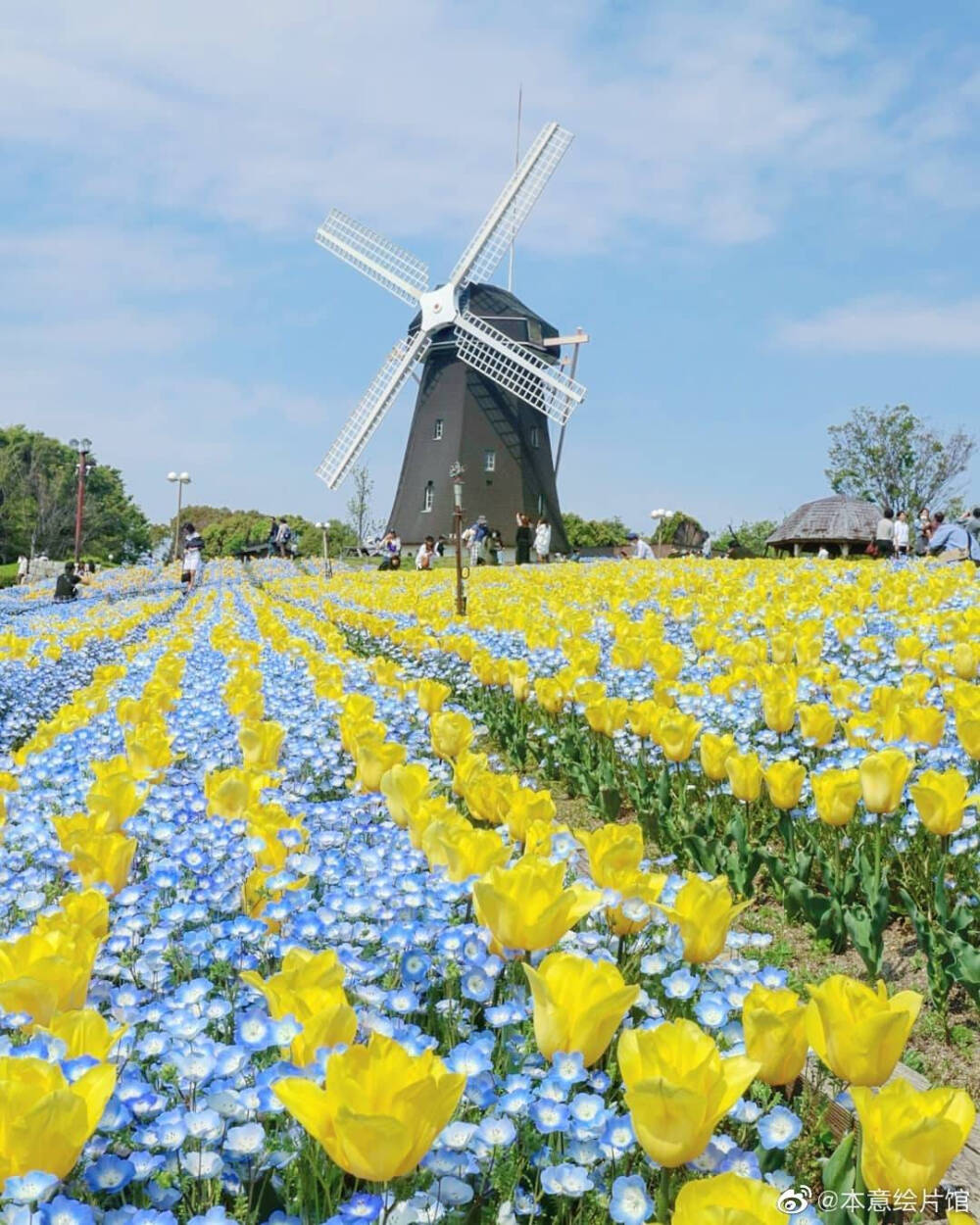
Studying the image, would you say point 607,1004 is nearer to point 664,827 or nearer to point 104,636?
point 664,827

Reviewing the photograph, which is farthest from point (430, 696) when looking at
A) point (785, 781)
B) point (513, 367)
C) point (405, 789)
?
point (513, 367)

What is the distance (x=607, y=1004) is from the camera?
1565 millimetres

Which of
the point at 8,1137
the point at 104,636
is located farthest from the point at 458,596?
the point at 8,1137

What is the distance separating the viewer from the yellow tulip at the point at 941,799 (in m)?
2.95

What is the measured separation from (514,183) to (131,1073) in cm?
3754

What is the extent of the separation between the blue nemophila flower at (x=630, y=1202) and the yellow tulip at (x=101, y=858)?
5.08 feet

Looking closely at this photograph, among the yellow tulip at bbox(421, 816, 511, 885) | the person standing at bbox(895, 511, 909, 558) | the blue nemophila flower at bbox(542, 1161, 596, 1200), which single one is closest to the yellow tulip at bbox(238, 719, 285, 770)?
the yellow tulip at bbox(421, 816, 511, 885)

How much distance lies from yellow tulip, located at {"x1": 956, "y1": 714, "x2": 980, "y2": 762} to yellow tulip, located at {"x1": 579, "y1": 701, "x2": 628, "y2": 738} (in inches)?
55.4

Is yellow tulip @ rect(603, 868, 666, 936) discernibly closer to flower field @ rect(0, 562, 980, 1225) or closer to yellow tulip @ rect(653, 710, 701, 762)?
flower field @ rect(0, 562, 980, 1225)

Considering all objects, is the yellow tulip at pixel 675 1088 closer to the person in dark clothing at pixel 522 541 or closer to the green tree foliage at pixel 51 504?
the person in dark clothing at pixel 522 541

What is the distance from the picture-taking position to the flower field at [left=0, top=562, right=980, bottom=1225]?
4.39 ft

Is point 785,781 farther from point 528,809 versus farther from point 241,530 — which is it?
point 241,530

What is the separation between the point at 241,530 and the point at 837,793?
260 feet

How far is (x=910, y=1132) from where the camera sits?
1280 millimetres
